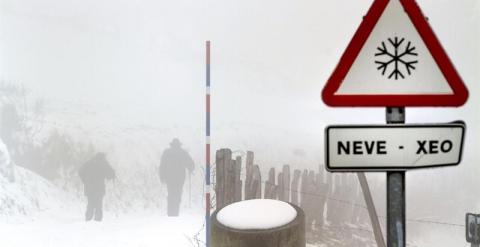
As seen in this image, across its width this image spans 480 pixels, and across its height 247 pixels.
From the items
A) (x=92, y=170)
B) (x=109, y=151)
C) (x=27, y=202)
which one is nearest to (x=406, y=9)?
(x=92, y=170)

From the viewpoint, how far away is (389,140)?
57.6 inches

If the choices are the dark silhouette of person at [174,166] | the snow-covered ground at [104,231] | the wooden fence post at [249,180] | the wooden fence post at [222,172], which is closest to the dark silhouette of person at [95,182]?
the snow-covered ground at [104,231]

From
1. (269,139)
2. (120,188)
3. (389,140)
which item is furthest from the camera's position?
(269,139)

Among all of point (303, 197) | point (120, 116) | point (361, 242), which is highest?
point (120, 116)

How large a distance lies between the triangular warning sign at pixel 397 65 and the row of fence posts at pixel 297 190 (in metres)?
4.21

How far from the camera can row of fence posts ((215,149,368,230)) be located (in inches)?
227

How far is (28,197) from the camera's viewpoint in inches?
336

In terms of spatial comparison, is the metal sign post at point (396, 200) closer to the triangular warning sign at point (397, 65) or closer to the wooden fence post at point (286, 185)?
the triangular warning sign at point (397, 65)

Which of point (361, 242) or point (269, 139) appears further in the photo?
point (269, 139)

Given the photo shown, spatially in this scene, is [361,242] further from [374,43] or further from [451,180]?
[451,180]

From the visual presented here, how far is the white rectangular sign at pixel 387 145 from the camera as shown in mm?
1465

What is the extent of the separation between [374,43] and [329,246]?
18.5 ft

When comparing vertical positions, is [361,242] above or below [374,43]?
below

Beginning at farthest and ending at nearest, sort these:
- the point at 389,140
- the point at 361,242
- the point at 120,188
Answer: the point at 120,188 < the point at 361,242 < the point at 389,140
